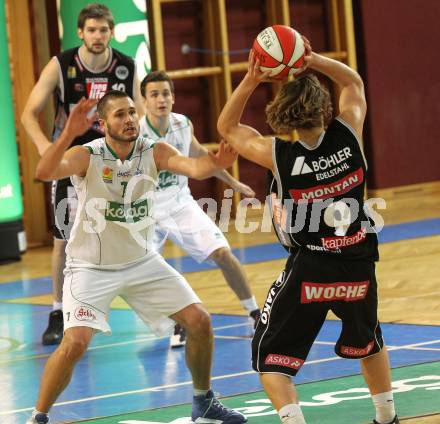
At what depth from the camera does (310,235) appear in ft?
15.1

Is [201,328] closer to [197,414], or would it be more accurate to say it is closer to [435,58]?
[197,414]

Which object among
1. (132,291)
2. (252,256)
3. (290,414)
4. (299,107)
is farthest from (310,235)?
(252,256)

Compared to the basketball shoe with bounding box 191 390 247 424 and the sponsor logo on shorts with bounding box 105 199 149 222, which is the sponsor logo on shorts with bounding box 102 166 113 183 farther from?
the basketball shoe with bounding box 191 390 247 424

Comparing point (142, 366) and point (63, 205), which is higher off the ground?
point (63, 205)

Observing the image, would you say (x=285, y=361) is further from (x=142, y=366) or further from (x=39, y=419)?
(x=142, y=366)

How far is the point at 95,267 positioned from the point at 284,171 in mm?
Answer: 1358

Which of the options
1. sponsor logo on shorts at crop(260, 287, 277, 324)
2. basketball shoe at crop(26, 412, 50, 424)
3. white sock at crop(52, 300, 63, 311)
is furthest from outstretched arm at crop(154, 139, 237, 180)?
white sock at crop(52, 300, 63, 311)

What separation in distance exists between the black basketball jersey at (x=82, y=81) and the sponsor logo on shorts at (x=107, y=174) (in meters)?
2.04

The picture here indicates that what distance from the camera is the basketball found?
4.79 meters

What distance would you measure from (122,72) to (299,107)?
3.24 meters

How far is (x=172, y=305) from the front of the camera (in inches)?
215

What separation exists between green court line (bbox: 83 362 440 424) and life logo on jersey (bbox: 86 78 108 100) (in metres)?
2.63

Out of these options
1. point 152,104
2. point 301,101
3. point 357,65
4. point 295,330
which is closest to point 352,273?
point 295,330

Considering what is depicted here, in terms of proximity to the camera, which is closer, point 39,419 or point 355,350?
point 355,350
